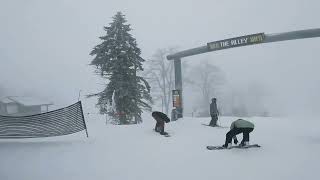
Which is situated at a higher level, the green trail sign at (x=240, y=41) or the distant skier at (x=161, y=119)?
the green trail sign at (x=240, y=41)

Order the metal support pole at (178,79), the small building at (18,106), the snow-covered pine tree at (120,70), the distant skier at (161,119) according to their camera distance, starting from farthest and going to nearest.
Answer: the small building at (18,106), the snow-covered pine tree at (120,70), the metal support pole at (178,79), the distant skier at (161,119)

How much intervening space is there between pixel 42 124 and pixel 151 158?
4.78 meters

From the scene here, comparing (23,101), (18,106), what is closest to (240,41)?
(23,101)

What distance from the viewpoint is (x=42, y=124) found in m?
12.7

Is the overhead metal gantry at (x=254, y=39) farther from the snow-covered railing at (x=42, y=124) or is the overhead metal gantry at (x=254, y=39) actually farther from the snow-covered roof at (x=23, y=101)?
the snow-covered roof at (x=23, y=101)

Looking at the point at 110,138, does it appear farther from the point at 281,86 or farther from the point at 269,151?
the point at 281,86

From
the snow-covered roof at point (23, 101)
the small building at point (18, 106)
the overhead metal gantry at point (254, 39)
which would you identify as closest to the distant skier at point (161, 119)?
the overhead metal gantry at point (254, 39)

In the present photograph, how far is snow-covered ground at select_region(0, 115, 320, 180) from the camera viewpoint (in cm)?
909

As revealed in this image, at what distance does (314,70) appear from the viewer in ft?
280

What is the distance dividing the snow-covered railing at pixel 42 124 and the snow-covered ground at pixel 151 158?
0.38 metres

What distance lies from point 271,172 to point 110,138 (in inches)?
262

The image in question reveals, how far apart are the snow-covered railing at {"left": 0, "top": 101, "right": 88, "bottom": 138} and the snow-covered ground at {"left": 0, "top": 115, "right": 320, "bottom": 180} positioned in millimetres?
377

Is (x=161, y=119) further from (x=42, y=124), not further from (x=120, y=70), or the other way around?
(x=120, y=70)

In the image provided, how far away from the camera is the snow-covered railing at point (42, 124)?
12477mm
